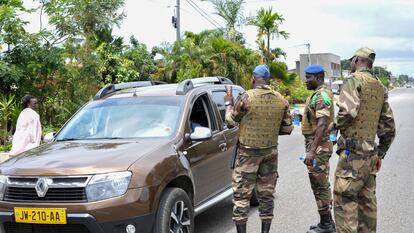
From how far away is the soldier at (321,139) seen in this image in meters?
5.28

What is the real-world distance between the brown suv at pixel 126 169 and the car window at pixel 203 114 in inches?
0.5

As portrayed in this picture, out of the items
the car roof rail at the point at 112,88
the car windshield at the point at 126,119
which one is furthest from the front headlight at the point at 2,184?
the car roof rail at the point at 112,88

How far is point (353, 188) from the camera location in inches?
173

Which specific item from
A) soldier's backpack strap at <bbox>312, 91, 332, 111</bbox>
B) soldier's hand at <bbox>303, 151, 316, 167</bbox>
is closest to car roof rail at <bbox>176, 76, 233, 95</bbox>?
soldier's backpack strap at <bbox>312, 91, 332, 111</bbox>

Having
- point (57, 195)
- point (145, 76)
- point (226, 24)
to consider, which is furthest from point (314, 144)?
point (226, 24)

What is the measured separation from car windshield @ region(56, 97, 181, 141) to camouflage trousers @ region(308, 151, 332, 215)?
5.37ft

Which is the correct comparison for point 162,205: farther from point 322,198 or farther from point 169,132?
point 322,198

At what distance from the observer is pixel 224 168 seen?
6102 mm

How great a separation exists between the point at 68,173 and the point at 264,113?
2046 mm

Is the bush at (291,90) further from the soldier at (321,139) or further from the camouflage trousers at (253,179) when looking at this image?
the camouflage trousers at (253,179)

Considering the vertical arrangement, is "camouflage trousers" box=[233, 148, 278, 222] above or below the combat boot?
above

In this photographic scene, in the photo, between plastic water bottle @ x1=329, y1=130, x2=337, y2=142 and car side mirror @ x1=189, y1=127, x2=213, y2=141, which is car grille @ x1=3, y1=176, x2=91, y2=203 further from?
plastic water bottle @ x1=329, y1=130, x2=337, y2=142

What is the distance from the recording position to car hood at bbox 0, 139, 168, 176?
418 cm

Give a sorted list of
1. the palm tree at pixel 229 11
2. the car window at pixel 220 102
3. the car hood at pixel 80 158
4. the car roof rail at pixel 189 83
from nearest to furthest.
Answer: the car hood at pixel 80 158 < the car roof rail at pixel 189 83 < the car window at pixel 220 102 < the palm tree at pixel 229 11
